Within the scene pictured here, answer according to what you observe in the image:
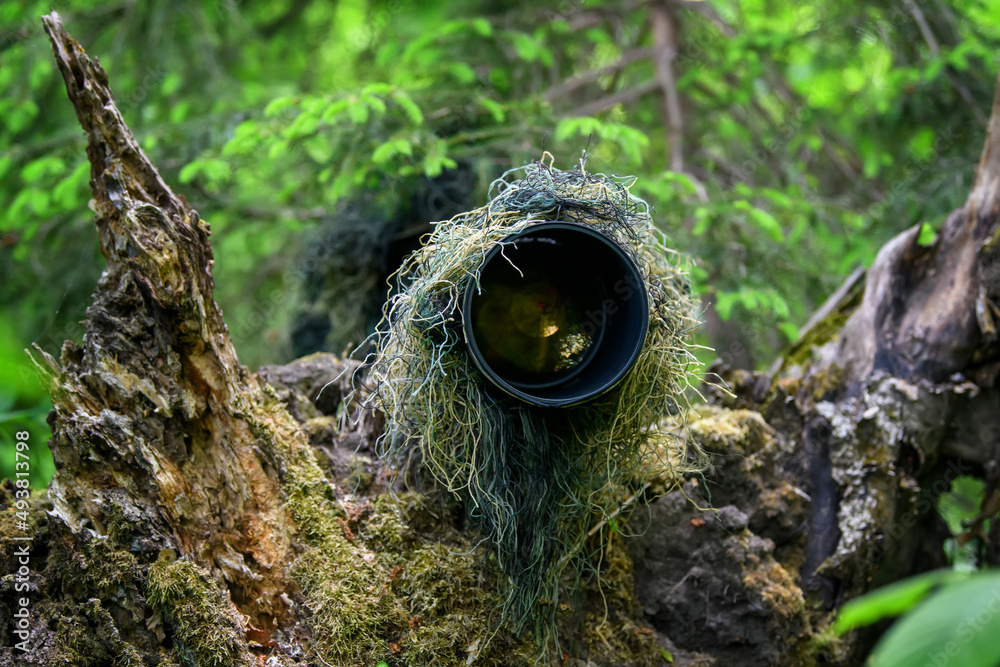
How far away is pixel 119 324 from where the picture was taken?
1782 millimetres

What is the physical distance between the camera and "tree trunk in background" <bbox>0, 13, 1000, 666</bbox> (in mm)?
1655

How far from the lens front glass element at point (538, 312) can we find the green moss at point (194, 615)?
90 cm

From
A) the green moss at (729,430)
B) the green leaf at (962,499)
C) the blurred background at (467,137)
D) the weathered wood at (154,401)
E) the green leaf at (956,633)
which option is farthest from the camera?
the green leaf at (962,499)

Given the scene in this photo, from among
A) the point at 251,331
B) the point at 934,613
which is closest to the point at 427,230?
the point at 251,331

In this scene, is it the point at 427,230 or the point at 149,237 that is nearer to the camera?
the point at 149,237

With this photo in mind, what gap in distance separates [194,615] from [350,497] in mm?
544

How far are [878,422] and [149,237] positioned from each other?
2425 millimetres

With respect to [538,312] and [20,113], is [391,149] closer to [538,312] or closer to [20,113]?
[538,312]

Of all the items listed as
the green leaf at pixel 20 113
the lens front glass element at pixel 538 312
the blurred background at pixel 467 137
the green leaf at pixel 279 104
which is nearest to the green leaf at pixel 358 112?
the blurred background at pixel 467 137

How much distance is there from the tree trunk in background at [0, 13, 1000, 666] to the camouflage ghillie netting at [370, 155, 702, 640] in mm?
Result: 217

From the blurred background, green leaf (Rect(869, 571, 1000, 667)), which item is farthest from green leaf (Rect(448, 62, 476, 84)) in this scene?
green leaf (Rect(869, 571, 1000, 667))

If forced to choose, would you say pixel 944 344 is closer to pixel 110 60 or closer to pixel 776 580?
pixel 776 580

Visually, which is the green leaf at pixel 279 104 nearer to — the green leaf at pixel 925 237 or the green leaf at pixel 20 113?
the green leaf at pixel 20 113

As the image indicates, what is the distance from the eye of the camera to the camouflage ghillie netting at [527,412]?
5.69 ft
